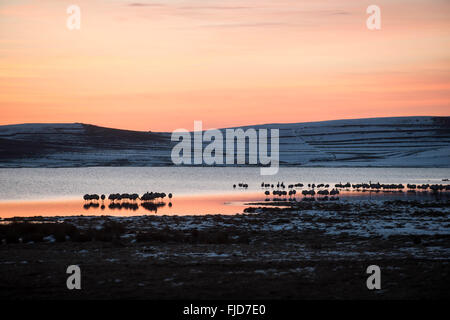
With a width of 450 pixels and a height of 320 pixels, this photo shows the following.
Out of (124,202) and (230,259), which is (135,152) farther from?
(230,259)

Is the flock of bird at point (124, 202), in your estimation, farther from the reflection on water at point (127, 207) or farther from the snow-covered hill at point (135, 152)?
the snow-covered hill at point (135, 152)

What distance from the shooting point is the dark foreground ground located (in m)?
11.6

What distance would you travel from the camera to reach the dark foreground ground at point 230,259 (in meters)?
11.6

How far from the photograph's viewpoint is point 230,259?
15.8 meters

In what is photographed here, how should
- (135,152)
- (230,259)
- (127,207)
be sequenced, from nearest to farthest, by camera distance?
(230,259)
(127,207)
(135,152)

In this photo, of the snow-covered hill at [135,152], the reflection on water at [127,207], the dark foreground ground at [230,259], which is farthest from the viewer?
the snow-covered hill at [135,152]

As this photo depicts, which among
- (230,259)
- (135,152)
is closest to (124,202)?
(230,259)

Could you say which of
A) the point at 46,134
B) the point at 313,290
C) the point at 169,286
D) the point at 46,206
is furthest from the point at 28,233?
the point at 46,134

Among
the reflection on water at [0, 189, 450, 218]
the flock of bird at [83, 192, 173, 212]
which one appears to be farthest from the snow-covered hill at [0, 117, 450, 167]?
the reflection on water at [0, 189, 450, 218]

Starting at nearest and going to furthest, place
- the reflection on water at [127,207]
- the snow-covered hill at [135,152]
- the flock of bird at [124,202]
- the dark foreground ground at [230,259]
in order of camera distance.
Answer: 1. the dark foreground ground at [230,259]
2. the reflection on water at [127,207]
3. the flock of bird at [124,202]
4. the snow-covered hill at [135,152]

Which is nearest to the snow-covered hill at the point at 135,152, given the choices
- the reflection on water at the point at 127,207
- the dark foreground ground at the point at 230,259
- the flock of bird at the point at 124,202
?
the flock of bird at the point at 124,202

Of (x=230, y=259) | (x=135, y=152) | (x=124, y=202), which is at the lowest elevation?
(x=230, y=259)

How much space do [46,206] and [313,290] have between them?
105 feet

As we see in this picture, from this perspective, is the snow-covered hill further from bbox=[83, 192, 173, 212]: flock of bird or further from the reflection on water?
the reflection on water
